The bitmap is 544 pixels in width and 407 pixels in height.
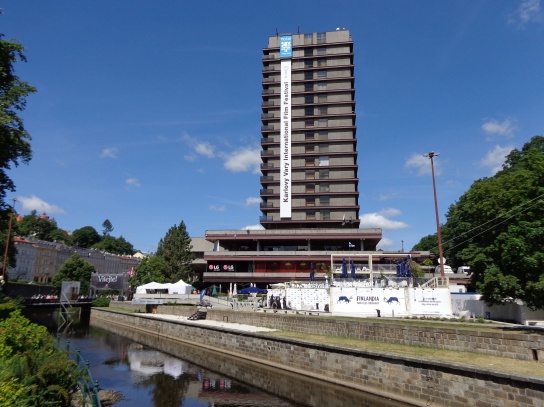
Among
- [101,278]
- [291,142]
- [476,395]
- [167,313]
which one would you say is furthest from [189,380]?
[291,142]

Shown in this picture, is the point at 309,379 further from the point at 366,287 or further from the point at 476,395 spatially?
the point at 366,287

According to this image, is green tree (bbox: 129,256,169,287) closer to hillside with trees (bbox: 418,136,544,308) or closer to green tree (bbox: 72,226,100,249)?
hillside with trees (bbox: 418,136,544,308)

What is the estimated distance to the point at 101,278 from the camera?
68188mm

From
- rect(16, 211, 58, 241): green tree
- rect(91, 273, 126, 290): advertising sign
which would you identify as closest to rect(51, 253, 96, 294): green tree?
rect(91, 273, 126, 290): advertising sign

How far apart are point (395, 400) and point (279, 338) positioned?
32.2ft

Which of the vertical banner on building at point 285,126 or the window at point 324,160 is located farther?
the window at point 324,160

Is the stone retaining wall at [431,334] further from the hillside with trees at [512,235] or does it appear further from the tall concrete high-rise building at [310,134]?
the tall concrete high-rise building at [310,134]

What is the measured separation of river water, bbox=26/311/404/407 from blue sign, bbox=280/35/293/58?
67.8 m

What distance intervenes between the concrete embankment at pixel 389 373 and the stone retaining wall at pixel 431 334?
141 centimetres

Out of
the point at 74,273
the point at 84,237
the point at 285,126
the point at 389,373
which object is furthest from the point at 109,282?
the point at 84,237

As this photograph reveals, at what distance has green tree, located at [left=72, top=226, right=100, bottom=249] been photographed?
174m

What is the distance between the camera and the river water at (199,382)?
A: 63.6 feet

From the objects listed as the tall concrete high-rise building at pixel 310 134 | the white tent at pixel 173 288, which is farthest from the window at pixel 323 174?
the white tent at pixel 173 288

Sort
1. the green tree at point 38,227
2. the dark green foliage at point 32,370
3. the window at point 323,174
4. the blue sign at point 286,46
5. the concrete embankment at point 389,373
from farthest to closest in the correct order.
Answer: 1. the green tree at point 38,227
2. the blue sign at point 286,46
3. the window at point 323,174
4. the concrete embankment at point 389,373
5. the dark green foliage at point 32,370
